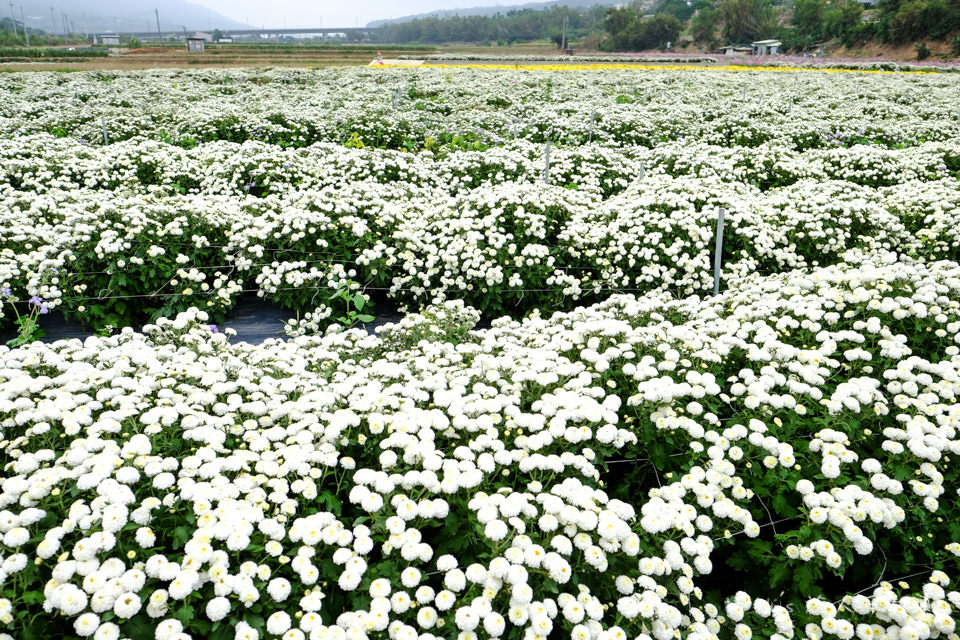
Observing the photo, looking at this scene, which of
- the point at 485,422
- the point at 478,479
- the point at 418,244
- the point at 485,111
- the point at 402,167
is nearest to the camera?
the point at 478,479

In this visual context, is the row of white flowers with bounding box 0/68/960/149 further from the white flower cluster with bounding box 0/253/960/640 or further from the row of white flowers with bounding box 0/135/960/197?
the white flower cluster with bounding box 0/253/960/640

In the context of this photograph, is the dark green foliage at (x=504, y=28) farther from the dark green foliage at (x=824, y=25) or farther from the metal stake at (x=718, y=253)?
the metal stake at (x=718, y=253)

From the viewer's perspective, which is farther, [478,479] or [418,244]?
[418,244]

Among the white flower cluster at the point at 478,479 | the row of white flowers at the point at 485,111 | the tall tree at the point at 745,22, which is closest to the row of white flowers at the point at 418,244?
the white flower cluster at the point at 478,479

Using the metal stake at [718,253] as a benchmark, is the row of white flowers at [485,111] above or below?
above

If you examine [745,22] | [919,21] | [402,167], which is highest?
[745,22]

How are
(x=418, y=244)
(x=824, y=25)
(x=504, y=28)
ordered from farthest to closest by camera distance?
(x=504, y=28), (x=824, y=25), (x=418, y=244)

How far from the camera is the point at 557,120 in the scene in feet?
55.2

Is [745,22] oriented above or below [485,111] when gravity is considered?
above

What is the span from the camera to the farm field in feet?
8.59

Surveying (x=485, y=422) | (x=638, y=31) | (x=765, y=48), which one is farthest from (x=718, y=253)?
(x=638, y=31)

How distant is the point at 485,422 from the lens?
138 inches

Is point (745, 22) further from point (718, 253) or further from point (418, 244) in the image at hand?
point (418, 244)

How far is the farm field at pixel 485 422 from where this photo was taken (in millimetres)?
2619
